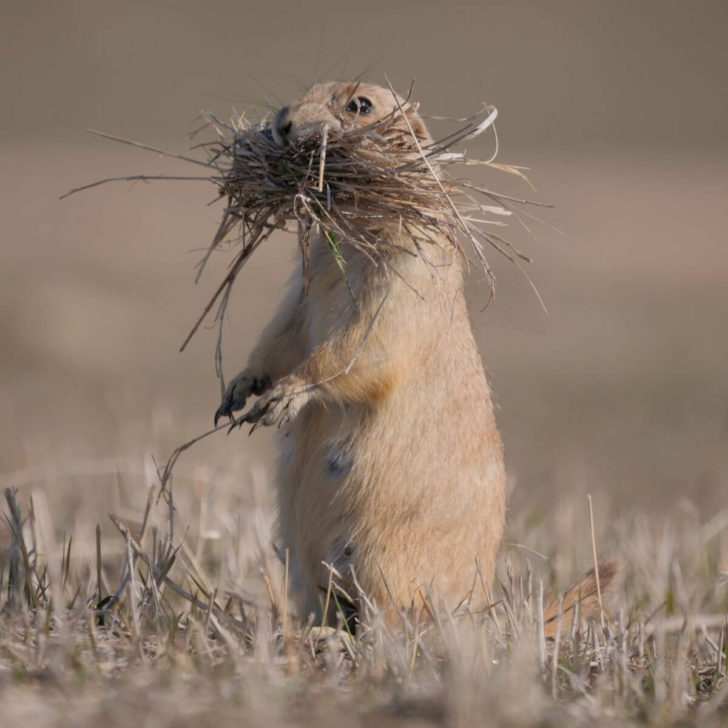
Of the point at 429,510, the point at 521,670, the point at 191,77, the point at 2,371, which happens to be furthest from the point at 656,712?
the point at 191,77

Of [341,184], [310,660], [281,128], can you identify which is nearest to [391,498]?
[310,660]

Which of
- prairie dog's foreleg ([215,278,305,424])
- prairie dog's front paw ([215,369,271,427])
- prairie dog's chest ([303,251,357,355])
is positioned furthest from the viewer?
prairie dog's foreleg ([215,278,305,424])

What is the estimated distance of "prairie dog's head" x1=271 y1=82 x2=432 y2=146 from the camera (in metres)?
4.71

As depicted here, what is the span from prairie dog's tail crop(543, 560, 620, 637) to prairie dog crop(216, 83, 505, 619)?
0.99 ft

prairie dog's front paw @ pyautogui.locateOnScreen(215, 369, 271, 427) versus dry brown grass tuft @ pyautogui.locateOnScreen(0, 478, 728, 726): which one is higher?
prairie dog's front paw @ pyautogui.locateOnScreen(215, 369, 271, 427)

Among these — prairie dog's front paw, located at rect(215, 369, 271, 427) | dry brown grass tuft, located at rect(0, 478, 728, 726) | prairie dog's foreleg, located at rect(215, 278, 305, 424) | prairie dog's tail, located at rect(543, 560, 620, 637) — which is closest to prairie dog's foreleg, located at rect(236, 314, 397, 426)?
prairie dog's front paw, located at rect(215, 369, 271, 427)

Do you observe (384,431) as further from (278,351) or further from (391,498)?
(278,351)

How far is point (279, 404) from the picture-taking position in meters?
5.02

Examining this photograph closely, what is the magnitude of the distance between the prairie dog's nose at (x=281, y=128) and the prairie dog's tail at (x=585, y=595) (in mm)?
2066

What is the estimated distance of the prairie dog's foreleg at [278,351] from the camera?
5.53 m

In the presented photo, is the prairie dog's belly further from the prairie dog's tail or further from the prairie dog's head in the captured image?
the prairie dog's head

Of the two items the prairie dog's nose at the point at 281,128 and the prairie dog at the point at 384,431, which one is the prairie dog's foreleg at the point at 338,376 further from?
the prairie dog's nose at the point at 281,128

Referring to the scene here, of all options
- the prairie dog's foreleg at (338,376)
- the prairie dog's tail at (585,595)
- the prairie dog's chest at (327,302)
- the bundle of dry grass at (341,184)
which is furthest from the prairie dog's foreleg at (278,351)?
the prairie dog's tail at (585,595)

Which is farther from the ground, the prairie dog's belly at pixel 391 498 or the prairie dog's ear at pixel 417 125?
the prairie dog's ear at pixel 417 125
